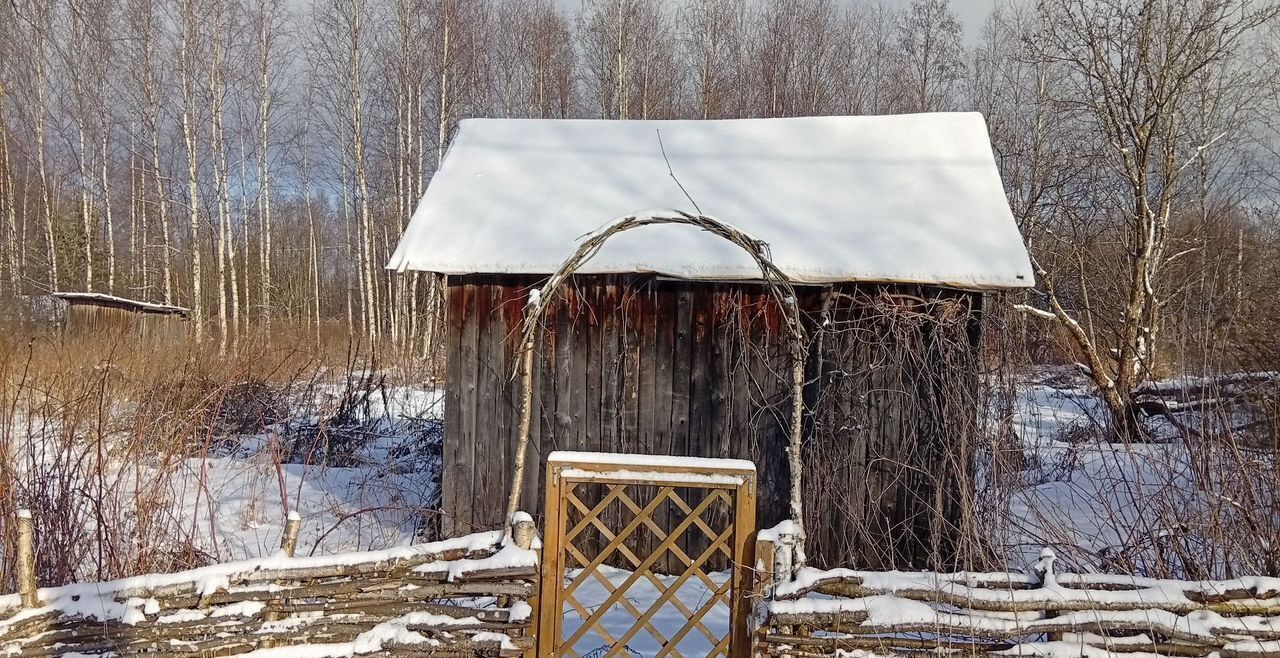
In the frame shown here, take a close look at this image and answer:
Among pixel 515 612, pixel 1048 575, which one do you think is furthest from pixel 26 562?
pixel 1048 575

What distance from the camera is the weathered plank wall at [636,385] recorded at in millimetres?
5980

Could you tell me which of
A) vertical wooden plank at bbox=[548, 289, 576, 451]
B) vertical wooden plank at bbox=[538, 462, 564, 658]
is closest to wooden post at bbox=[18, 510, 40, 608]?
vertical wooden plank at bbox=[538, 462, 564, 658]

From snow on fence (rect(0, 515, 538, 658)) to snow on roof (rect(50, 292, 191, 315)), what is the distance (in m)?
13.3

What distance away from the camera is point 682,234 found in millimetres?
6121

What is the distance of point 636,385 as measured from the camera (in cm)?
619

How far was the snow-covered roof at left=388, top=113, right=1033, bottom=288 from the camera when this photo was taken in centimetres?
569

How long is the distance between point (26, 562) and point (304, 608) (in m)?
1.29

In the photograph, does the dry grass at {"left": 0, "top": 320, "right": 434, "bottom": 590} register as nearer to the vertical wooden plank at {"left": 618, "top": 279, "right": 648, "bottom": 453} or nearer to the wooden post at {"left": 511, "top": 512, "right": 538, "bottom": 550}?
the wooden post at {"left": 511, "top": 512, "right": 538, "bottom": 550}

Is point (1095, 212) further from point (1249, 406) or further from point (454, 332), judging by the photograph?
point (454, 332)

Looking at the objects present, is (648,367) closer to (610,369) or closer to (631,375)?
→ (631,375)

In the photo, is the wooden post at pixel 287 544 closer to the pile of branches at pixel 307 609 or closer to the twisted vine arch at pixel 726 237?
the pile of branches at pixel 307 609

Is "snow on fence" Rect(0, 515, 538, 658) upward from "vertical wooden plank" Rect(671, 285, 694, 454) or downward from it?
downward

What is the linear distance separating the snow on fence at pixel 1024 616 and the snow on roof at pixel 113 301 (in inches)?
616

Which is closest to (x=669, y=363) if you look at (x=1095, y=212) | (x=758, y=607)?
(x=758, y=607)
